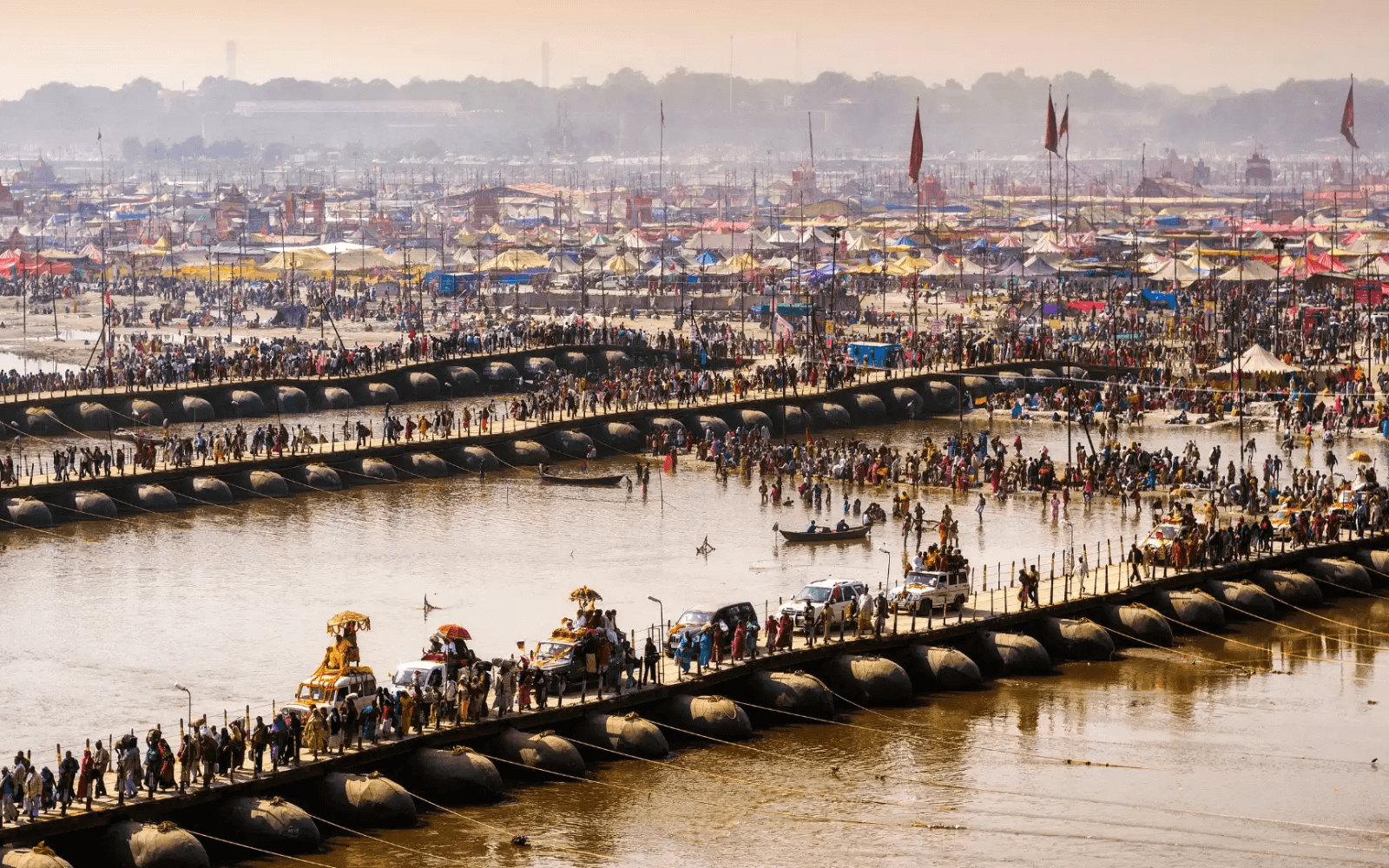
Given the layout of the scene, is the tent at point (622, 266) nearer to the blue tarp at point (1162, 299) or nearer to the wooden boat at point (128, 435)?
the blue tarp at point (1162, 299)

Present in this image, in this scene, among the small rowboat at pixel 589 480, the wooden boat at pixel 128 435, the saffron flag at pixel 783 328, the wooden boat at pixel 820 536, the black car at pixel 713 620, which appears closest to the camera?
the black car at pixel 713 620

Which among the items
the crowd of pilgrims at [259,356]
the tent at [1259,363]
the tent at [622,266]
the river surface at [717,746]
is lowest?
the river surface at [717,746]

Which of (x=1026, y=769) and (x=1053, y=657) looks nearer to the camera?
(x=1026, y=769)

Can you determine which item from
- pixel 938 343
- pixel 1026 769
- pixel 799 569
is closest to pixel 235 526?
pixel 799 569

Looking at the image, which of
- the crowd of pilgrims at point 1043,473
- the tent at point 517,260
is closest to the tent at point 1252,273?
the crowd of pilgrims at point 1043,473

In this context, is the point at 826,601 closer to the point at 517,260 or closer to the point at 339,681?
the point at 339,681

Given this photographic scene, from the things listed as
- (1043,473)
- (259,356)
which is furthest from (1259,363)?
(259,356)

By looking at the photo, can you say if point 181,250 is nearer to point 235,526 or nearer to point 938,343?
point 938,343
